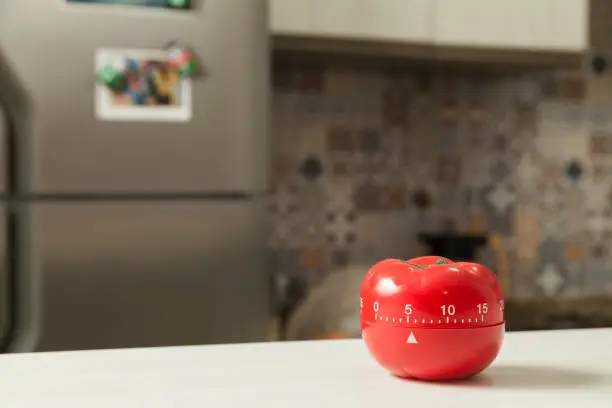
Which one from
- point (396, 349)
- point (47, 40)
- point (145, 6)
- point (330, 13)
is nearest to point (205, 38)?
point (145, 6)

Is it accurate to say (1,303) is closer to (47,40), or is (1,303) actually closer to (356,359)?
(47,40)

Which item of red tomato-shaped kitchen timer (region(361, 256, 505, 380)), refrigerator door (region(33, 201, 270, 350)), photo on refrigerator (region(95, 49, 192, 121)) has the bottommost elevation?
refrigerator door (region(33, 201, 270, 350))

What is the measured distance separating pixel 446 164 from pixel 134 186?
40.5 inches

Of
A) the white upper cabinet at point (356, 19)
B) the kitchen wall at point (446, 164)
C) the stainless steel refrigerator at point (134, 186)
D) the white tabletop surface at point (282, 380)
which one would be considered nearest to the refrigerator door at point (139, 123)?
the stainless steel refrigerator at point (134, 186)

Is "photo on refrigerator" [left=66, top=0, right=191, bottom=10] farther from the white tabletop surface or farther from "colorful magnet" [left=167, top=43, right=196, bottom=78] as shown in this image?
the white tabletop surface

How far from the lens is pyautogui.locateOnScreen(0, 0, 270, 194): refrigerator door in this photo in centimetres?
125

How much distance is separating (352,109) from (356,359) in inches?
55.7

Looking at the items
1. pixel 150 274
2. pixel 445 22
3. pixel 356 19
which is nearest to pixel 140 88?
pixel 150 274

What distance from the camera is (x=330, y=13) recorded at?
5.22 feet

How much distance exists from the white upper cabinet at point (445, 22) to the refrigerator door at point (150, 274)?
18.5 inches

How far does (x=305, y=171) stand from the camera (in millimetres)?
1958

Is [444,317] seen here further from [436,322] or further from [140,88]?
[140,88]

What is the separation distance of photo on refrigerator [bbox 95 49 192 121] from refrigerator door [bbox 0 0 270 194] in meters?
0.01

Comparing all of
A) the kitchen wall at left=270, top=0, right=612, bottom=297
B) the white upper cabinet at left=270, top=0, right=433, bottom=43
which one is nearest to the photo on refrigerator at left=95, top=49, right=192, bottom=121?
the white upper cabinet at left=270, top=0, right=433, bottom=43
